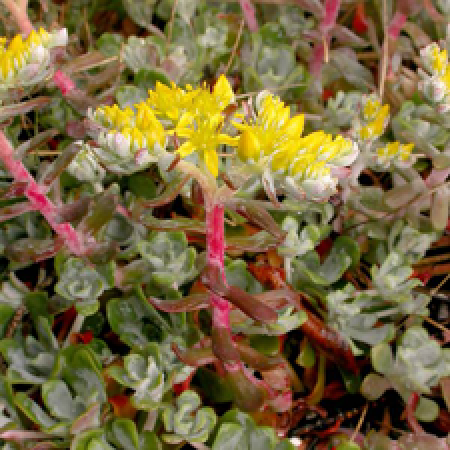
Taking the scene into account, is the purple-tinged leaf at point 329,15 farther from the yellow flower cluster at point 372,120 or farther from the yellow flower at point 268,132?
the yellow flower at point 268,132

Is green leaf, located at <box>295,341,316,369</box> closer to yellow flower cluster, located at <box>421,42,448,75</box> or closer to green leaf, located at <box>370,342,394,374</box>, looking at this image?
green leaf, located at <box>370,342,394,374</box>

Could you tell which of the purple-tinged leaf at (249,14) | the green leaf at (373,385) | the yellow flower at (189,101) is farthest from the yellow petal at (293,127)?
the purple-tinged leaf at (249,14)

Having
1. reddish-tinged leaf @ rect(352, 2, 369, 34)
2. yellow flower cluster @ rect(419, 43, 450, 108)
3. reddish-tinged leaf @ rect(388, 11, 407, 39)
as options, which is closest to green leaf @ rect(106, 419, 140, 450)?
yellow flower cluster @ rect(419, 43, 450, 108)

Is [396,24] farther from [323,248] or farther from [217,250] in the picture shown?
[217,250]

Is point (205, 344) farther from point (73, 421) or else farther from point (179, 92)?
point (179, 92)

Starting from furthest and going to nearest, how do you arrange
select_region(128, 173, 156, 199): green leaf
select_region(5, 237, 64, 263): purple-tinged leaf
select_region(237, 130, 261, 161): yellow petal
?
select_region(128, 173, 156, 199): green leaf, select_region(5, 237, 64, 263): purple-tinged leaf, select_region(237, 130, 261, 161): yellow petal

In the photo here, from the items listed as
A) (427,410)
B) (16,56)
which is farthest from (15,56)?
(427,410)

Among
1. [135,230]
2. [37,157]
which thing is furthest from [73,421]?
[37,157]
